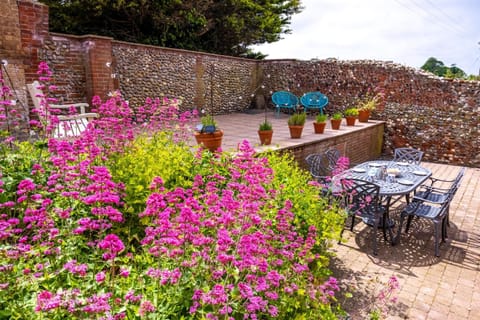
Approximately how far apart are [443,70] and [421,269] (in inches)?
999

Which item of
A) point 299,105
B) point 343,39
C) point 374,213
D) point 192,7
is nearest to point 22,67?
point 374,213

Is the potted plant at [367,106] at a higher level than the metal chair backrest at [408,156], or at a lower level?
higher

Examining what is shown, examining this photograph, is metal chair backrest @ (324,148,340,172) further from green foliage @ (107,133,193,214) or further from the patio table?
green foliage @ (107,133,193,214)

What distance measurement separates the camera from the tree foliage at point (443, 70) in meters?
9.69

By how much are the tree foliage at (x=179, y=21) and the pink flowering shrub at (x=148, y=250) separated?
28.0 ft

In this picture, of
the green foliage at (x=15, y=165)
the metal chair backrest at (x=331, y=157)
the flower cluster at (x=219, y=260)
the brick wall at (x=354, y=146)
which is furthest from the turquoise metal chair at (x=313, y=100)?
the flower cluster at (x=219, y=260)

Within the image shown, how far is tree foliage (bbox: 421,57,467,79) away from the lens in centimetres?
969

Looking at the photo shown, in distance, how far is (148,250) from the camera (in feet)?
5.52

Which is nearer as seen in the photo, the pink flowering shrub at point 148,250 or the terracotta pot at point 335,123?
the pink flowering shrub at point 148,250

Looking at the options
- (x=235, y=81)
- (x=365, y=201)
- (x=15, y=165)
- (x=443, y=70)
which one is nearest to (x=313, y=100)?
(x=235, y=81)

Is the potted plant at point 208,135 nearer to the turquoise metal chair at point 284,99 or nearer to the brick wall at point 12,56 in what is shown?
the brick wall at point 12,56

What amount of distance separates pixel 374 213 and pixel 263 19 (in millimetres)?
11222

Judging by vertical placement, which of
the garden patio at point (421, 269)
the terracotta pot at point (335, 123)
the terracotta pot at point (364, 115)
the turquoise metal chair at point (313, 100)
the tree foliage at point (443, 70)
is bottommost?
the garden patio at point (421, 269)

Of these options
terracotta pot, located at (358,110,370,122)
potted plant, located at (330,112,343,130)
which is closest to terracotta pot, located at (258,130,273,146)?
potted plant, located at (330,112,343,130)
